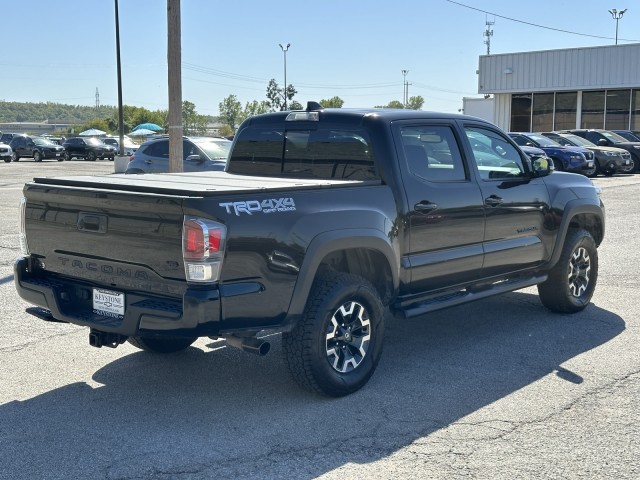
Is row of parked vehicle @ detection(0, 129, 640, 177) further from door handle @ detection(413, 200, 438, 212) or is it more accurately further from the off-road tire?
door handle @ detection(413, 200, 438, 212)

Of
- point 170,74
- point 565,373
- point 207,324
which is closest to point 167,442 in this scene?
point 207,324

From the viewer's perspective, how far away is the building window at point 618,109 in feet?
129

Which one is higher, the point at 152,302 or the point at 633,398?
the point at 152,302

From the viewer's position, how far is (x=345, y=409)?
5000 mm

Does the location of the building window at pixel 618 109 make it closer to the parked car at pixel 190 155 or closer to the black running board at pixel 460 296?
the parked car at pixel 190 155

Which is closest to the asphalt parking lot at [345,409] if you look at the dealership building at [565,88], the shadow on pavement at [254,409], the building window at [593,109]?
the shadow on pavement at [254,409]

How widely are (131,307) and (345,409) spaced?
146cm

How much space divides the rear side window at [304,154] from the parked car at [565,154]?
19.5m

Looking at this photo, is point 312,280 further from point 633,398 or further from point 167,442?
point 633,398

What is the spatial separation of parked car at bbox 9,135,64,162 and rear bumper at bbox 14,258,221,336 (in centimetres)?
4167

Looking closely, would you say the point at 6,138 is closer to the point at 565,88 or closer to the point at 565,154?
the point at 565,88

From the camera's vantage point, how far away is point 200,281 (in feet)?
14.8

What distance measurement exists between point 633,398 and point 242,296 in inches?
103

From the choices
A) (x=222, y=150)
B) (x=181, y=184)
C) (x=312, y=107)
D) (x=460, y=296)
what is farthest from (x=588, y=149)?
(x=181, y=184)
